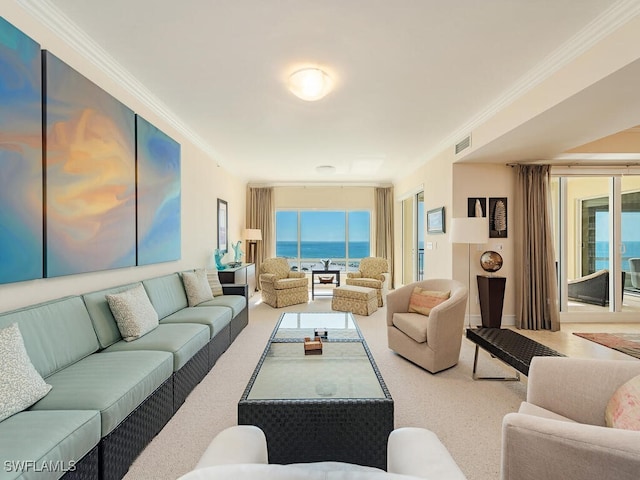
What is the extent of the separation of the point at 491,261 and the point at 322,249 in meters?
4.72

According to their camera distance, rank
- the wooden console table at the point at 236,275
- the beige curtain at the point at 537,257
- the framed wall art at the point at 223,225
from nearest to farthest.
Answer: the beige curtain at the point at 537,257 < the wooden console table at the point at 236,275 < the framed wall art at the point at 223,225

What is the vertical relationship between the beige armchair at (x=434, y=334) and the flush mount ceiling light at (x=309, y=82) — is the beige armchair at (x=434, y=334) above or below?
below

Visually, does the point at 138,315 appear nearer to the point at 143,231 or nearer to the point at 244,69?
the point at 143,231

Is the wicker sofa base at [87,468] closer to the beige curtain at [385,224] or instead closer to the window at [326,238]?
the window at [326,238]

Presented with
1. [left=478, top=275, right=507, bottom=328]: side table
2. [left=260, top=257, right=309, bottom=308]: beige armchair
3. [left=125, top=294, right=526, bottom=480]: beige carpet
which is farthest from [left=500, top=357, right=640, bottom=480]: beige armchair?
[left=260, top=257, right=309, bottom=308]: beige armchair

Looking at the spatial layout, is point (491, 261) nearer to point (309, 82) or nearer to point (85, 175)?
point (309, 82)

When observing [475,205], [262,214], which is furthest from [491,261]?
[262,214]

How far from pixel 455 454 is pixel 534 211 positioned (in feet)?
→ 12.7

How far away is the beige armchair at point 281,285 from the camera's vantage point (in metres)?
5.92

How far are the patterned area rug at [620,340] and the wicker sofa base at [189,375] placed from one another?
4.51m

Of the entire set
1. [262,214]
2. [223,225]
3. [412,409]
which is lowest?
[412,409]

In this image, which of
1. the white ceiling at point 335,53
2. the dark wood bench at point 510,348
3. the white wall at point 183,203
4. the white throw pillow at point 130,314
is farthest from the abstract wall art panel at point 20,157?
the dark wood bench at point 510,348

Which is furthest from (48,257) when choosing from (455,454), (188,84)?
(455,454)

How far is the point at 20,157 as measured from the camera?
1859mm
